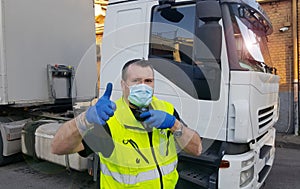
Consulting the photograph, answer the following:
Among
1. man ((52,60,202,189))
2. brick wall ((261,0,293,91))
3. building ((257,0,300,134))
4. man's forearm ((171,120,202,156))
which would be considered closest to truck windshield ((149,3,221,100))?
man's forearm ((171,120,202,156))

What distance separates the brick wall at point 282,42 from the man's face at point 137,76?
6.51 m

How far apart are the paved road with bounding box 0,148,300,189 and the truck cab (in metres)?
1.55

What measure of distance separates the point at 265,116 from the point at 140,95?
6.42 ft

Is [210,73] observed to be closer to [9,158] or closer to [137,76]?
[137,76]

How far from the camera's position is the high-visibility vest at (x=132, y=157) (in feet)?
4.74

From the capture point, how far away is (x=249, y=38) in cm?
291

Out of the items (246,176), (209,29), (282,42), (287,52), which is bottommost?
(246,176)

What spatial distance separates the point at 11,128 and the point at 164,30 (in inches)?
130

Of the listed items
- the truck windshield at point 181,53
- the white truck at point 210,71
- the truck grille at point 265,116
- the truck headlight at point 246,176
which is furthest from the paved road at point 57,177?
the truck windshield at point 181,53

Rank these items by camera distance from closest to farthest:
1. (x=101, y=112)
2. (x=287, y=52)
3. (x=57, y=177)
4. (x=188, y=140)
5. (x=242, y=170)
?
(x=101, y=112), (x=188, y=140), (x=242, y=170), (x=57, y=177), (x=287, y=52)

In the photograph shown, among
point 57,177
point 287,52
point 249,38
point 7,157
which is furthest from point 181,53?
point 287,52

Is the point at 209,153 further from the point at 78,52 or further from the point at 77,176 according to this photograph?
the point at 78,52

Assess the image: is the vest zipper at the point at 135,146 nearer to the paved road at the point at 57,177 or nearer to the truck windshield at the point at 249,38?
the truck windshield at the point at 249,38

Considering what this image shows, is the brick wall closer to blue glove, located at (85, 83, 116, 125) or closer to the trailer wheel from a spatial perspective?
the trailer wheel
